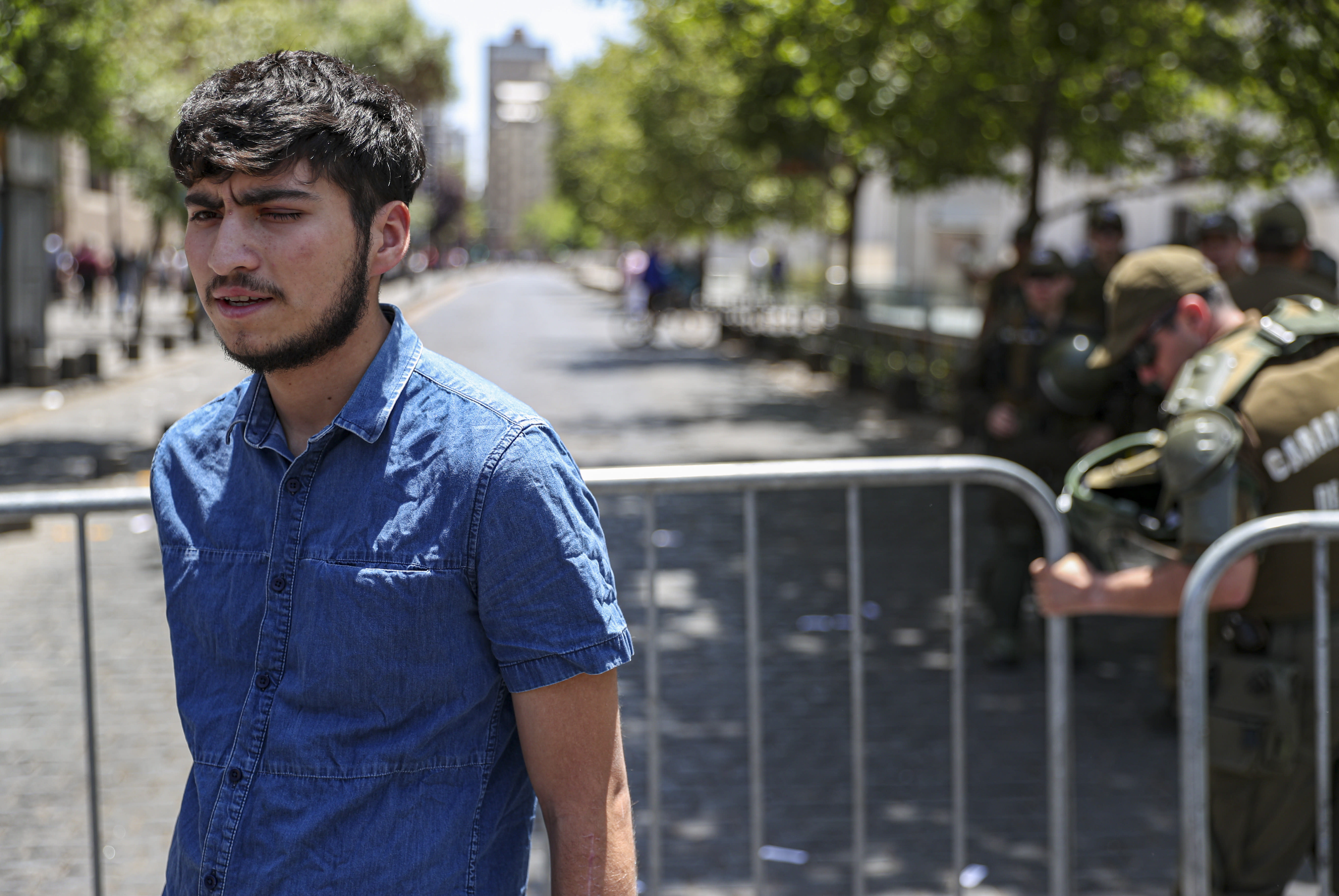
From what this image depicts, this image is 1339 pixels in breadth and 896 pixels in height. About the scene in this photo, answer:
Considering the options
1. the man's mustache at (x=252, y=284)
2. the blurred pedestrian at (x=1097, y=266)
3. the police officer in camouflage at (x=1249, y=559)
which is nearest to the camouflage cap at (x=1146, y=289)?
the police officer in camouflage at (x=1249, y=559)

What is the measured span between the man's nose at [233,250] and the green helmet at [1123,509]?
213 centimetres

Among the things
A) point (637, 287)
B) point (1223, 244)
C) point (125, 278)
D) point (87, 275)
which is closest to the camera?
point (1223, 244)

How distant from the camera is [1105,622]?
746 centimetres

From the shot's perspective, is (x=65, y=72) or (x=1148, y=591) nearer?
(x=1148, y=591)

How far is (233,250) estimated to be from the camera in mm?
1582

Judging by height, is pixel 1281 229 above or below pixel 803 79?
below

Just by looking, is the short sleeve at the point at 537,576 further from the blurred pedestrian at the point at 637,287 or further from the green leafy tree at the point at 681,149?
the blurred pedestrian at the point at 637,287

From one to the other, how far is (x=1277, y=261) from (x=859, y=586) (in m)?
3.02

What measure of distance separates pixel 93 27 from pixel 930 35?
826 cm

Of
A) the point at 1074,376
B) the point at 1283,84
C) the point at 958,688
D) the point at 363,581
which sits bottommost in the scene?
the point at 958,688

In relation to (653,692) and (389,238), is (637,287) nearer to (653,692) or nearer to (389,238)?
(653,692)

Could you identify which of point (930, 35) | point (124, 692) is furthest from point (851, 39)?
point (124, 692)

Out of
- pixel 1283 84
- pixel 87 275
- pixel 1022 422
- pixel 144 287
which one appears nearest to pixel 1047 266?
pixel 1022 422

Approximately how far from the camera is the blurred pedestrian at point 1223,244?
7.05 metres
